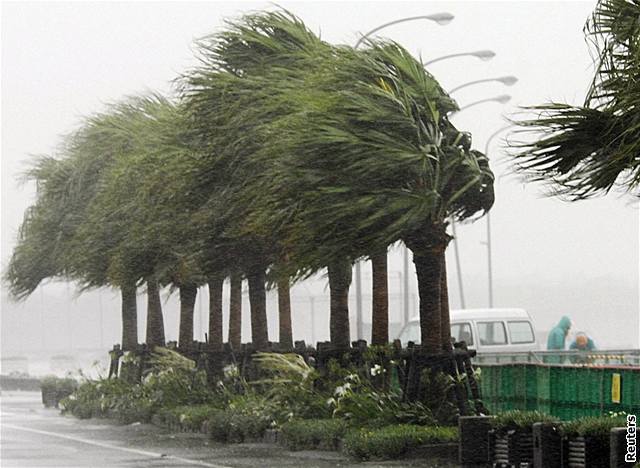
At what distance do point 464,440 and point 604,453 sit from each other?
3070mm

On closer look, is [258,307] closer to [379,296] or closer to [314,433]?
[379,296]

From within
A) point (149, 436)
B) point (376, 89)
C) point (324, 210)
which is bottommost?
point (149, 436)

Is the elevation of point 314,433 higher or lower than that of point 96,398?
lower

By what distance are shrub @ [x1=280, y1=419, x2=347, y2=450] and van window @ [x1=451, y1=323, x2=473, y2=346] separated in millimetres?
16603

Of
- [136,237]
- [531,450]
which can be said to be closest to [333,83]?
[531,450]

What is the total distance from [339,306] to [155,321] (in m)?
14.1

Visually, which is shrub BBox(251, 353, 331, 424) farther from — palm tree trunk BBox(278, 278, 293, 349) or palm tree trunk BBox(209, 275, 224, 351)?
palm tree trunk BBox(209, 275, 224, 351)

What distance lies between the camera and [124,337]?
46281 millimetres

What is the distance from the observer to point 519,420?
2103 cm

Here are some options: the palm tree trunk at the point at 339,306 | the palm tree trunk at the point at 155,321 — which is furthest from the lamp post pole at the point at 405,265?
the palm tree trunk at the point at 155,321

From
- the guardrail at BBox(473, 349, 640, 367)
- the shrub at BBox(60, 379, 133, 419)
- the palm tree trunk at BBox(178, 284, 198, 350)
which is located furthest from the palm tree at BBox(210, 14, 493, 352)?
the shrub at BBox(60, 379, 133, 419)

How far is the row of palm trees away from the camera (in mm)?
23625

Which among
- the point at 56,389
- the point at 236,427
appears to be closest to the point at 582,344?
the point at 56,389

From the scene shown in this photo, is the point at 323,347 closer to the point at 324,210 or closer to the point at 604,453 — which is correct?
the point at 324,210
